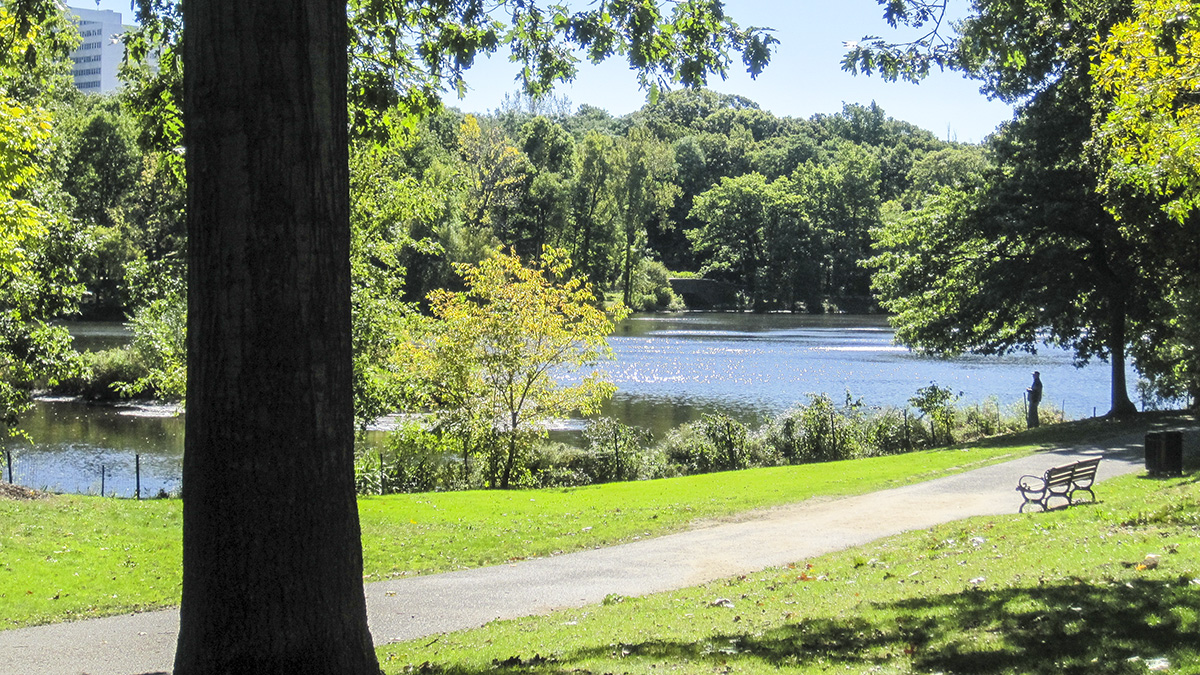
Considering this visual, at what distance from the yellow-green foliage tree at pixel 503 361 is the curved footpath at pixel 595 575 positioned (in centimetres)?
Answer: 789

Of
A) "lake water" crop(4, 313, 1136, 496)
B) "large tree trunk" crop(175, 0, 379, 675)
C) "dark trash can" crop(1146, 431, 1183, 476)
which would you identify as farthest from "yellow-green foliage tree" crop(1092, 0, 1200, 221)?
"lake water" crop(4, 313, 1136, 496)

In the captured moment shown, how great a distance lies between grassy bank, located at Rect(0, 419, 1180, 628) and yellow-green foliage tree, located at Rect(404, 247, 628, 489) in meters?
3.11

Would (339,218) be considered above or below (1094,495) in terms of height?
above

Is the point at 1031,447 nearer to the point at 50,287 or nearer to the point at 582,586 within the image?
the point at 582,586

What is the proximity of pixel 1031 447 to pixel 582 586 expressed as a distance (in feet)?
53.0

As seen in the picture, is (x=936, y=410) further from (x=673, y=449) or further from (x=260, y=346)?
(x=260, y=346)

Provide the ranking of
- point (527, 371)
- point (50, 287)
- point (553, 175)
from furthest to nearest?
point (553, 175) → point (527, 371) → point (50, 287)

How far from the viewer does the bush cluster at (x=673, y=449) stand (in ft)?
77.2

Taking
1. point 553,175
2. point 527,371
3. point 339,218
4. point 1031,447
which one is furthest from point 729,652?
point 553,175

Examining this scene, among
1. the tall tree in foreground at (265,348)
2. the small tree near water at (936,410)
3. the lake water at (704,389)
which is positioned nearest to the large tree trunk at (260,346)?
the tall tree in foreground at (265,348)

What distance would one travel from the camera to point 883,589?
9.38 m

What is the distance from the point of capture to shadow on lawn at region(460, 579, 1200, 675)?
19.5 ft

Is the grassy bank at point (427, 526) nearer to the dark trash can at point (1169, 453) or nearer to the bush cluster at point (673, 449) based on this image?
the bush cluster at point (673, 449)

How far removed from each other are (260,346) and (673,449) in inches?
890
